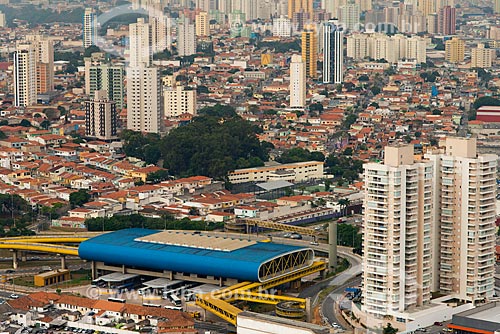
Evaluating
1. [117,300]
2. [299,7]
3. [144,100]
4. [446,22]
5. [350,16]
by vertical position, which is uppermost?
[299,7]

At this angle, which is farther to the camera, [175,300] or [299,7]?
[299,7]

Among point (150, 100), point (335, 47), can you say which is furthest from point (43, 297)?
point (335, 47)

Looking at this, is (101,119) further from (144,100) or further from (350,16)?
(350,16)

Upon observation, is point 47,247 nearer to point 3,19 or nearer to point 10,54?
point 10,54

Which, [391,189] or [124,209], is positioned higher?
[391,189]

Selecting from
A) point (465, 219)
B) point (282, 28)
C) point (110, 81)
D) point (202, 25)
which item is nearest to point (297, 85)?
point (110, 81)

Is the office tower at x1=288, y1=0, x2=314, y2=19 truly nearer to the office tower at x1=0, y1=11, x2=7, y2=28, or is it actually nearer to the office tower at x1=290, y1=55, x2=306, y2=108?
the office tower at x1=0, y1=11, x2=7, y2=28

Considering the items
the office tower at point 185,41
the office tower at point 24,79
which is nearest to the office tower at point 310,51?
the office tower at point 185,41
